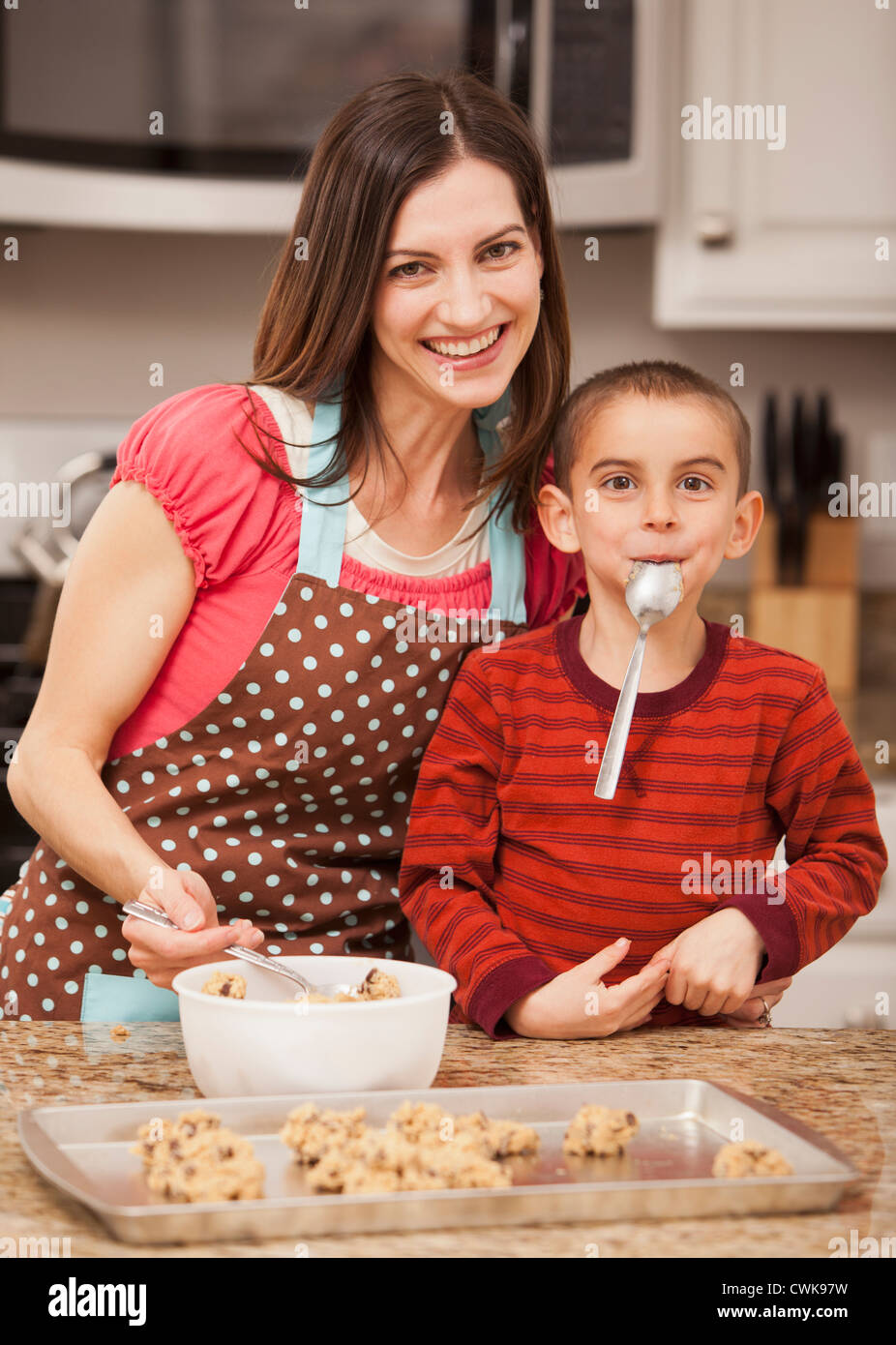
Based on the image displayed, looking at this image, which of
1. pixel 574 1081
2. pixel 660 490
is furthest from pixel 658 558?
pixel 574 1081

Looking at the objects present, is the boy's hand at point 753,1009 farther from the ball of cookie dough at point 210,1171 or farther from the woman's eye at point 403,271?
the woman's eye at point 403,271

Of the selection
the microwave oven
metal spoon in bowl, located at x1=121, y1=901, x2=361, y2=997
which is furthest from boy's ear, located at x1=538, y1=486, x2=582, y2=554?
the microwave oven

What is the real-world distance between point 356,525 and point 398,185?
0.88ft

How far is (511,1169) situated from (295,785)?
1.83ft

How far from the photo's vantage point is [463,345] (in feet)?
3.81

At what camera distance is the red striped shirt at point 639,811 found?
3.43ft

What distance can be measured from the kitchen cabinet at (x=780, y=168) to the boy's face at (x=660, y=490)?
1350mm

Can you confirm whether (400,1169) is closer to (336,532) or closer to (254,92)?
(336,532)

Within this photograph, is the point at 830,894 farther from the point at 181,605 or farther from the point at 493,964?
the point at 181,605

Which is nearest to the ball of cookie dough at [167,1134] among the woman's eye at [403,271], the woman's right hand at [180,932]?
the woman's right hand at [180,932]

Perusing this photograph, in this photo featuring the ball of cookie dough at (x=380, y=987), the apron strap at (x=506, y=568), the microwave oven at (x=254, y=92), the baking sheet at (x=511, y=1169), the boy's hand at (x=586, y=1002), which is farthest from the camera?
the microwave oven at (x=254, y=92)

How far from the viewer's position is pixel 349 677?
115cm

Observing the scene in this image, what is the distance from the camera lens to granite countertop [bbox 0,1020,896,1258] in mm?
558
